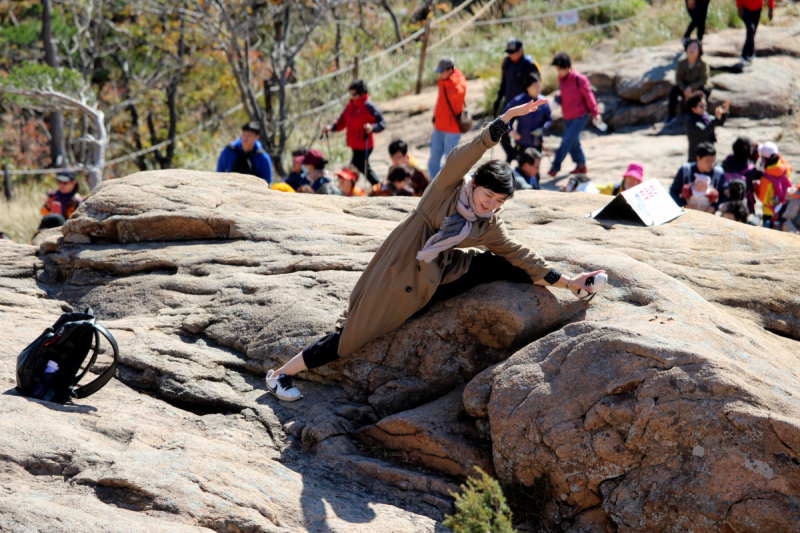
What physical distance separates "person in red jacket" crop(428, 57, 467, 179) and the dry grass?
7.00 m

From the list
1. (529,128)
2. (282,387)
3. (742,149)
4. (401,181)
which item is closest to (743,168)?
(742,149)

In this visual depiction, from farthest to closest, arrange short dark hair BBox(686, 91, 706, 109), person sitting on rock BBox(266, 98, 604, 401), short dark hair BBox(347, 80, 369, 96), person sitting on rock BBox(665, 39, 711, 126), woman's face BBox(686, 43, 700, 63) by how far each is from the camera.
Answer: person sitting on rock BBox(665, 39, 711, 126) < woman's face BBox(686, 43, 700, 63) < short dark hair BBox(686, 91, 706, 109) < short dark hair BBox(347, 80, 369, 96) < person sitting on rock BBox(266, 98, 604, 401)

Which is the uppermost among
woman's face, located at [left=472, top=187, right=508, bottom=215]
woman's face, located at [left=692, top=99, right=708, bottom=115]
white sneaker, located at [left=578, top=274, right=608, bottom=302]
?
woman's face, located at [left=692, top=99, right=708, bottom=115]

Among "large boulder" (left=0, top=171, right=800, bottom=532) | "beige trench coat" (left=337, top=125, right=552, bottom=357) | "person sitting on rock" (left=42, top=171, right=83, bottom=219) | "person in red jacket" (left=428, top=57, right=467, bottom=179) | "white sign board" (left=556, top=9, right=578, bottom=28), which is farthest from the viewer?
"white sign board" (left=556, top=9, right=578, bottom=28)

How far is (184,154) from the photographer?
16172 millimetres

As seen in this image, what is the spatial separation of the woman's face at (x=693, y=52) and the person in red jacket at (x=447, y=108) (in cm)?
430

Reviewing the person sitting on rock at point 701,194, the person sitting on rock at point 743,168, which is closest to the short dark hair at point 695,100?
the person sitting on rock at point 743,168

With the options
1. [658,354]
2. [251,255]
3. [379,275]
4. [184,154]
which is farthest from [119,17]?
[658,354]

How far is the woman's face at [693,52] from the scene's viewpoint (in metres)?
11.1

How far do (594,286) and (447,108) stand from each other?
5698 millimetres

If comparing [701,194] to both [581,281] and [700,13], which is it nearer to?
[581,281]

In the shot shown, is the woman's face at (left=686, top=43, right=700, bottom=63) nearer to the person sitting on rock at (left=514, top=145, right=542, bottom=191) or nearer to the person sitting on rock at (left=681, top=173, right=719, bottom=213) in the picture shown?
the person sitting on rock at (left=681, top=173, right=719, bottom=213)

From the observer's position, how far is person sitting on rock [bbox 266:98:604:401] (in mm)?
3938

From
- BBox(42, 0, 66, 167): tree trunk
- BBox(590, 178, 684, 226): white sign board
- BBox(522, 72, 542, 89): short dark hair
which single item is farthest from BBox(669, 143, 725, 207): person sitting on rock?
BBox(42, 0, 66, 167): tree trunk
